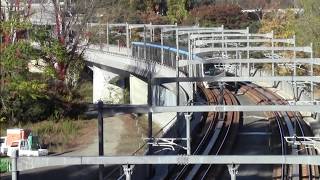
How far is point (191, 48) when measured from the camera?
31.0 m

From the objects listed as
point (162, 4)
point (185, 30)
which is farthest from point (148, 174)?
point (162, 4)

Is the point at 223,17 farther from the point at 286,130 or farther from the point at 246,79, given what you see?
the point at 246,79

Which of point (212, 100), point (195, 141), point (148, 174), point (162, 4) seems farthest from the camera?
point (162, 4)

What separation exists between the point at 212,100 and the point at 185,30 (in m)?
9.92

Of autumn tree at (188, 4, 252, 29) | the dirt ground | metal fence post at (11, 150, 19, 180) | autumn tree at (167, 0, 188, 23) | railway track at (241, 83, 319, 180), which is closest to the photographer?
metal fence post at (11, 150, 19, 180)

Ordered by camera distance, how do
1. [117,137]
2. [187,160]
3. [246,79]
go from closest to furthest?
1. [187,160]
2. [246,79]
3. [117,137]

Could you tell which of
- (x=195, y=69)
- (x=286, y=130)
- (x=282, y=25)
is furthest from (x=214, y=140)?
(x=282, y=25)

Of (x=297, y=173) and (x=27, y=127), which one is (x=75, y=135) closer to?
(x=27, y=127)

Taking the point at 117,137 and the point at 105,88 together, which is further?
the point at 105,88

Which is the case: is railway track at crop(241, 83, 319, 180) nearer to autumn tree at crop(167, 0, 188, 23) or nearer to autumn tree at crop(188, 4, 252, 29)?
autumn tree at crop(188, 4, 252, 29)

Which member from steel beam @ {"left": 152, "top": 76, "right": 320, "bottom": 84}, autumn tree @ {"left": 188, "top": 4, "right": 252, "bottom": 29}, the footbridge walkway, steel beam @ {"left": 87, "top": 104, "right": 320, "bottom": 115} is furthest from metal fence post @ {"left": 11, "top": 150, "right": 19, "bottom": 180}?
autumn tree @ {"left": 188, "top": 4, "right": 252, "bottom": 29}

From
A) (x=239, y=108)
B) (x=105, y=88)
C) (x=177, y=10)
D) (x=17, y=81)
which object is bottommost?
(x=105, y=88)

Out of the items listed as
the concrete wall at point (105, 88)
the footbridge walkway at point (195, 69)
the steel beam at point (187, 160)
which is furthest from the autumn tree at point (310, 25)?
the steel beam at point (187, 160)

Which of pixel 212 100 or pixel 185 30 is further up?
pixel 185 30
